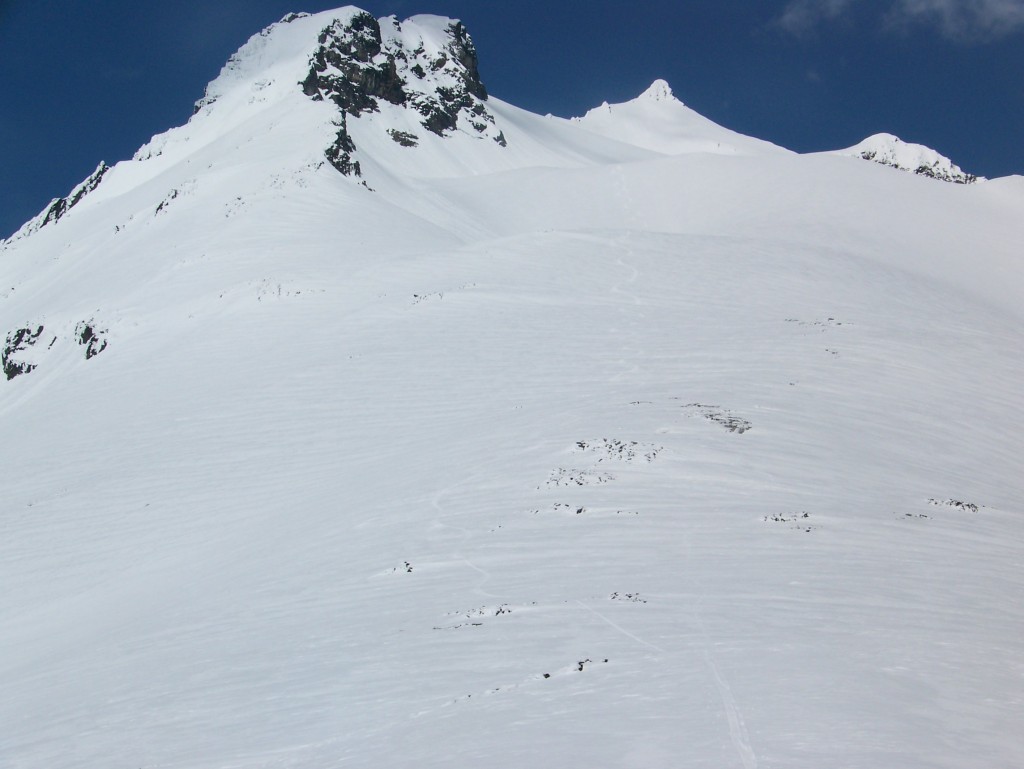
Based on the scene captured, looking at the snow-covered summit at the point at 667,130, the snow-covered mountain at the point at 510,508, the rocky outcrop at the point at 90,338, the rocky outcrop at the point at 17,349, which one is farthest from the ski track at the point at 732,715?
the snow-covered summit at the point at 667,130

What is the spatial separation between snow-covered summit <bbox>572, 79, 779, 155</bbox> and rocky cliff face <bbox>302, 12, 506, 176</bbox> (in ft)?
169

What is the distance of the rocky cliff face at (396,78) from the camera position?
92.9 metres

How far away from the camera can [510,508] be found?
13438mm

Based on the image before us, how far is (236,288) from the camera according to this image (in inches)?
1383

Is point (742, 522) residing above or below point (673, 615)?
above

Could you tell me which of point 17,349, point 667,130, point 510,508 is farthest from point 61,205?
point 667,130

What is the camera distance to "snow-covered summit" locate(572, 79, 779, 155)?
537 feet

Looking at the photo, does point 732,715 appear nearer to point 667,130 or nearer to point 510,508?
point 510,508

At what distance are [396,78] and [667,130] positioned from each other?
93.0 metres

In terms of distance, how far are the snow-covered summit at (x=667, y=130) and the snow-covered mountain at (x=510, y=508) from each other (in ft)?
407

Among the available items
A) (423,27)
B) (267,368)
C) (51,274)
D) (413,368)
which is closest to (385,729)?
(413,368)

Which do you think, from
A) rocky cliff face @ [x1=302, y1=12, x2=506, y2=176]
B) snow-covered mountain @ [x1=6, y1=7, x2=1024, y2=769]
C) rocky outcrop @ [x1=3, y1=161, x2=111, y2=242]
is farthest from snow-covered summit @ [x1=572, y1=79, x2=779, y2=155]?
snow-covered mountain @ [x1=6, y1=7, x2=1024, y2=769]

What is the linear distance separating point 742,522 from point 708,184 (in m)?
62.9

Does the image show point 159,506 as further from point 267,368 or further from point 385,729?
point 385,729
